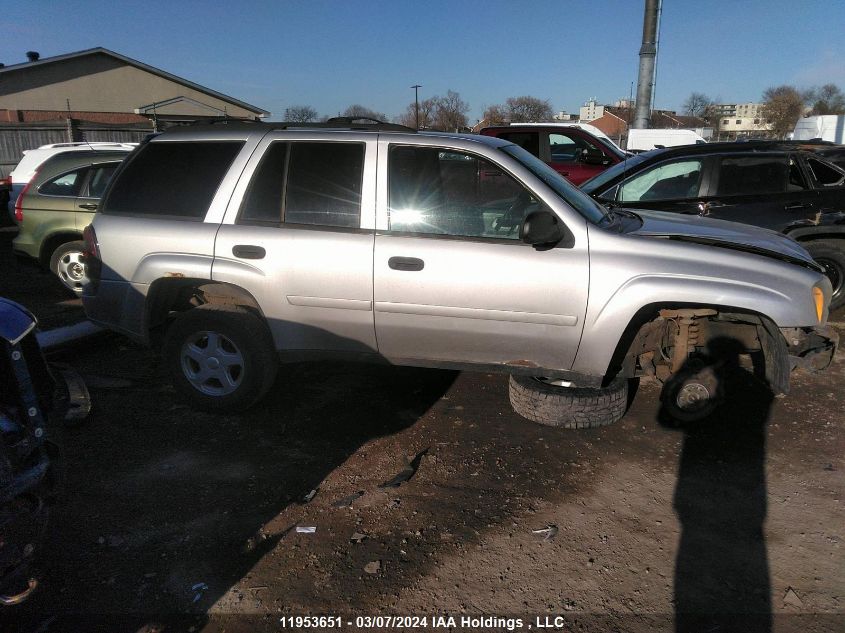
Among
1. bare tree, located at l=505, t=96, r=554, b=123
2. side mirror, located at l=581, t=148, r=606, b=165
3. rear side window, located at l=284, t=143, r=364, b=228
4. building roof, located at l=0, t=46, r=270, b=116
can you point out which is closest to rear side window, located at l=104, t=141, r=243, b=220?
rear side window, located at l=284, t=143, r=364, b=228

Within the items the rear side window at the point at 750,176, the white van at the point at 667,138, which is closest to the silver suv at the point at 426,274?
the rear side window at the point at 750,176

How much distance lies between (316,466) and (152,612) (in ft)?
4.41

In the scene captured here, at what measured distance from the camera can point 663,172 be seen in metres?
6.70

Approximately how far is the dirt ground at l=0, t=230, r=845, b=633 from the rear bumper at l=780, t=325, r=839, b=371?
1.98ft

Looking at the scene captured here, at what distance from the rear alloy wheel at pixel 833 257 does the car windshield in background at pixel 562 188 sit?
3608 millimetres

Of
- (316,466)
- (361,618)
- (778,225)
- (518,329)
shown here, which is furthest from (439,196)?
(778,225)

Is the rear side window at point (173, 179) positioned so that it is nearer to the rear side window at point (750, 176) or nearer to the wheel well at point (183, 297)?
the wheel well at point (183, 297)

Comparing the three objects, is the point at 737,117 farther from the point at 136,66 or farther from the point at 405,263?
the point at 405,263

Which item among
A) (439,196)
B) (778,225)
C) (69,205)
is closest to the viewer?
(439,196)

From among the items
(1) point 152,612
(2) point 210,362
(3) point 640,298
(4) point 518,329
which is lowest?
(1) point 152,612

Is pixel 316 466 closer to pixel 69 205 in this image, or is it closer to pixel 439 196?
pixel 439 196

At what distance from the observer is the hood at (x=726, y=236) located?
152 inches

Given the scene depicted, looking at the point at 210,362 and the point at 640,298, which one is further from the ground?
the point at 640,298

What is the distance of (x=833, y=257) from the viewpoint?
6551 mm
